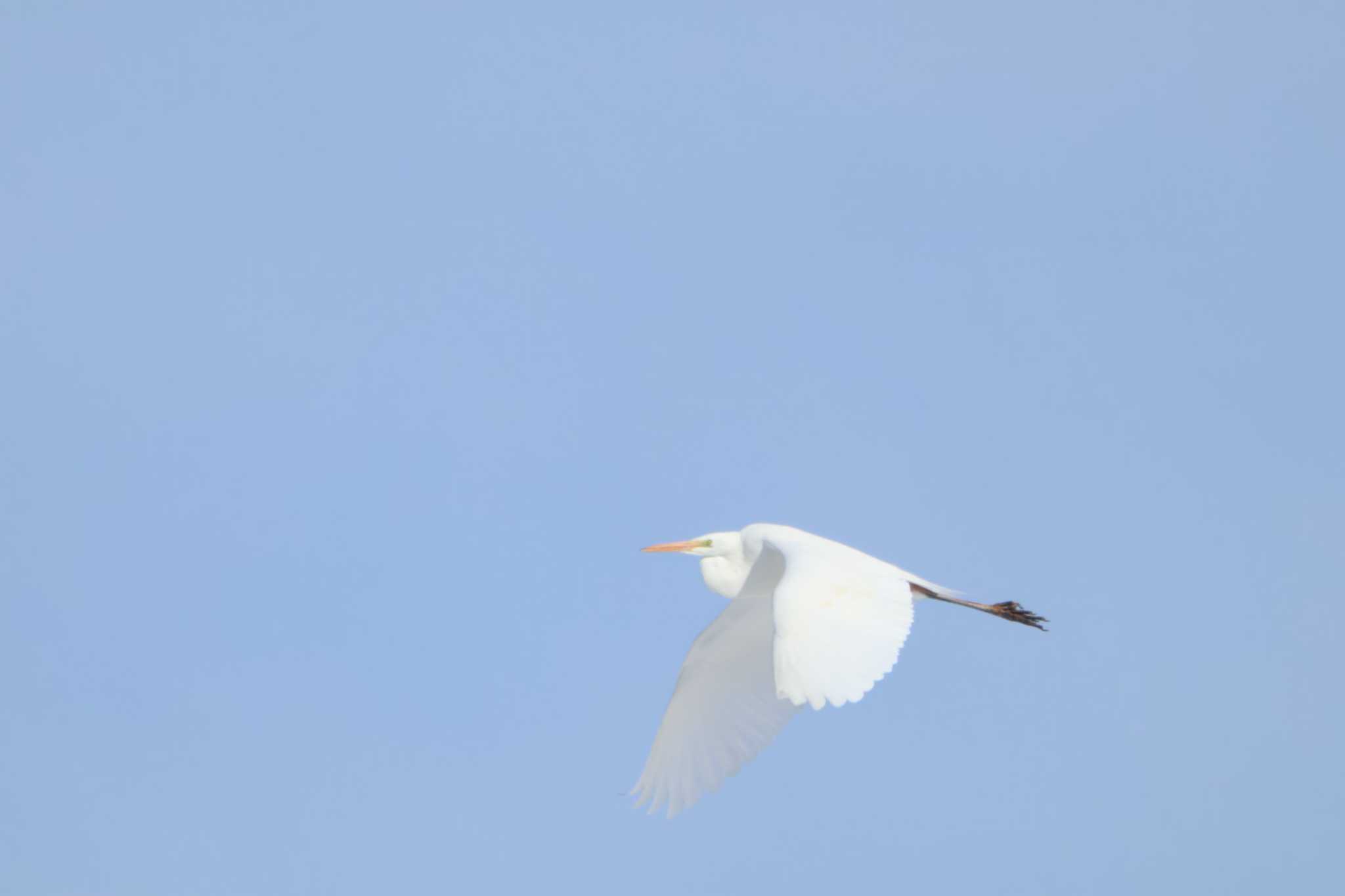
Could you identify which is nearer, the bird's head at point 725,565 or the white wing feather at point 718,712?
the white wing feather at point 718,712

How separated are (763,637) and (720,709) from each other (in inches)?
24.3

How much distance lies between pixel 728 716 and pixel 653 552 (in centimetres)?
191

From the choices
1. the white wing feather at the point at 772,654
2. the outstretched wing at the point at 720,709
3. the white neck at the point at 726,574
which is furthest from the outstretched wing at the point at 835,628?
the white neck at the point at 726,574

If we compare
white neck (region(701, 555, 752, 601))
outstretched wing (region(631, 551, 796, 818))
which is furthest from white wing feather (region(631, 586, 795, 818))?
white neck (region(701, 555, 752, 601))

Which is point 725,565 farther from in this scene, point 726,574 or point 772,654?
point 772,654

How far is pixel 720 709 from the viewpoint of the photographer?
37.6ft

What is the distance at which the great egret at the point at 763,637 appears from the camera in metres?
8.84

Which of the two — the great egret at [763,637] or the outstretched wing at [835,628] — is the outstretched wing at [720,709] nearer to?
the great egret at [763,637]

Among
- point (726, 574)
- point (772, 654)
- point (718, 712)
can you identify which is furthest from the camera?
point (726, 574)

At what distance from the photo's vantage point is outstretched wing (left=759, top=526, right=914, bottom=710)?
850 cm

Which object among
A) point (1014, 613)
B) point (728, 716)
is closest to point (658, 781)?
point (728, 716)

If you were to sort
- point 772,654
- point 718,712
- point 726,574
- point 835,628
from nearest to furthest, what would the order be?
point 835,628, point 772,654, point 718,712, point 726,574

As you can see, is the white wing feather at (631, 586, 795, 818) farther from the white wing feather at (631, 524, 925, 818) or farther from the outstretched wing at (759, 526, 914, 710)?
the outstretched wing at (759, 526, 914, 710)

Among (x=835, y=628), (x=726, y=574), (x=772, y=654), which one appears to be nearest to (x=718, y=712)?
(x=726, y=574)
